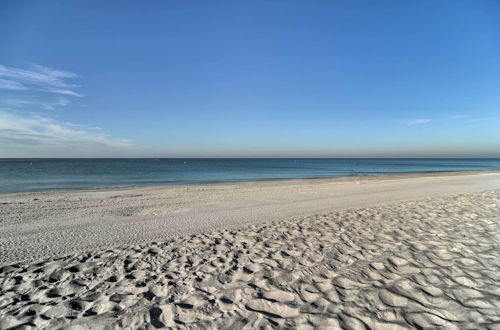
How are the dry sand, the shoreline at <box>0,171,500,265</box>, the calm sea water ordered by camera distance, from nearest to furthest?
the dry sand, the shoreline at <box>0,171,500,265</box>, the calm sea water

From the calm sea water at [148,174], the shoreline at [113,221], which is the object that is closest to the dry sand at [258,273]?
the shoreline at [113,221]

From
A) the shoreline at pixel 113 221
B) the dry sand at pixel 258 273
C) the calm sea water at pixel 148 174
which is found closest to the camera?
the dry sand at pixel 258 273

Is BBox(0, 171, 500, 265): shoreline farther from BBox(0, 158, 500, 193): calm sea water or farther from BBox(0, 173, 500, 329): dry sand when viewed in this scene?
BBox(0, 158, 500, 193): calm sea water

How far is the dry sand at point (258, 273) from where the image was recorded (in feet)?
9.62

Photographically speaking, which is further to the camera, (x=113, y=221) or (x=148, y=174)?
(x=148, y=174)

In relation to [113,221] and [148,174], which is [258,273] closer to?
[113,221]

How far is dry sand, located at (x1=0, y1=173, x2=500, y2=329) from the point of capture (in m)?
2.93

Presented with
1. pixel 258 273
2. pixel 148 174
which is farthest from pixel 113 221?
pixel 148 174

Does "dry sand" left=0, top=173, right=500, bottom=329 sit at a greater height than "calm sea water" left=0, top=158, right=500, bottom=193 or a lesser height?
greater

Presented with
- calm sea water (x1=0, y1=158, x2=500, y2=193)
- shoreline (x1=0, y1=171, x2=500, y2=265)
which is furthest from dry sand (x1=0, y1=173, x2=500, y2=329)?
calm sea water (x1=0, y1=158, x2=500, y2=193)

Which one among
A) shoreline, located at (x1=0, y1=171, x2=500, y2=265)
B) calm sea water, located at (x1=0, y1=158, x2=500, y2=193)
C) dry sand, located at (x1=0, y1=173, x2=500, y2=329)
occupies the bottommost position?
calm sea water, located at (x1=0, y1=158, x2=500, y2=193)

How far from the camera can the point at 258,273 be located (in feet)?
13.0

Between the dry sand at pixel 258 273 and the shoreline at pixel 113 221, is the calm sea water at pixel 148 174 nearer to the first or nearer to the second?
the shoreline at pixel 113 221

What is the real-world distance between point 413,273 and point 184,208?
308 inches
